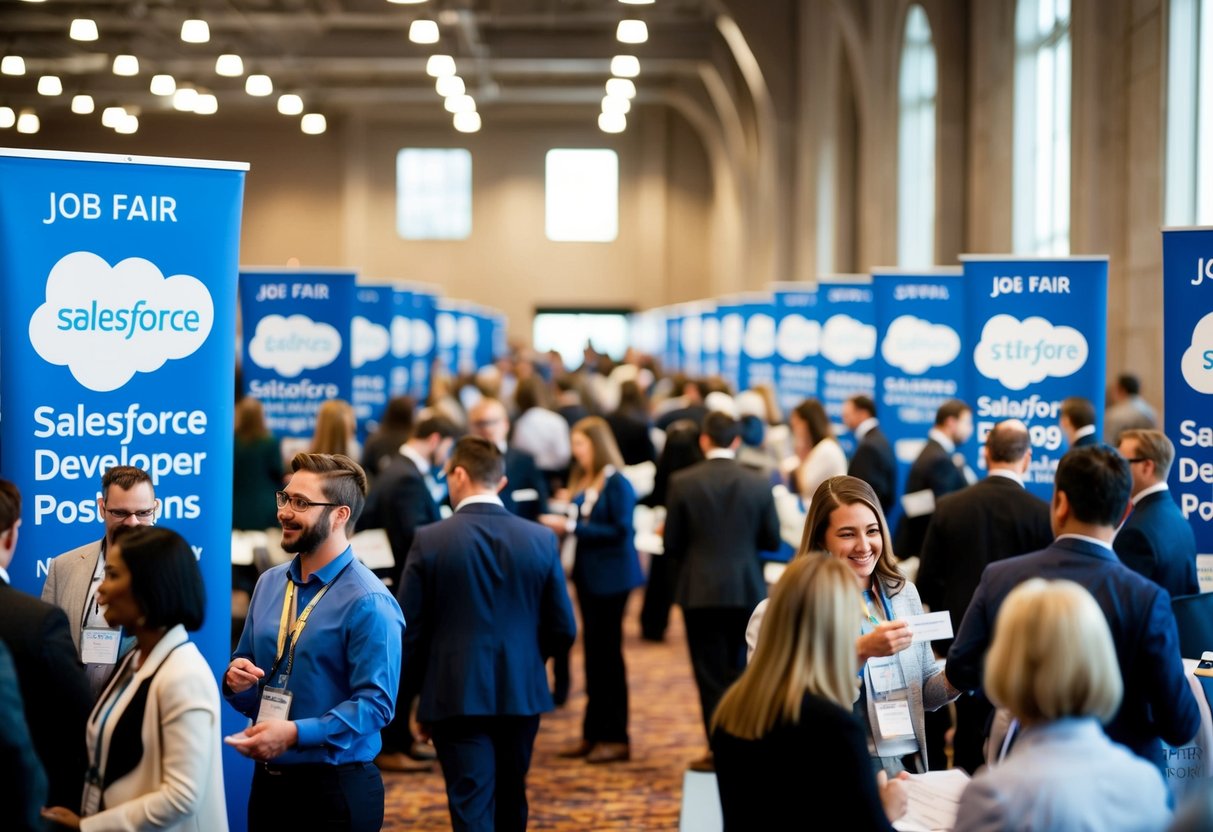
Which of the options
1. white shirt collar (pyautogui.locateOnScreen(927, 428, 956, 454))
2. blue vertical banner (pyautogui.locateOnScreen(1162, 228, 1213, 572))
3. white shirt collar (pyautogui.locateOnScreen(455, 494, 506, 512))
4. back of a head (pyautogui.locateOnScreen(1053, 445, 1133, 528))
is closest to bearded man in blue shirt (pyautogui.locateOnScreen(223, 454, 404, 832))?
white shirt collar (pyautogui.locateOnScreen(455, 494, 506, 512))

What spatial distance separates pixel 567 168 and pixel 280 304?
21.3 m

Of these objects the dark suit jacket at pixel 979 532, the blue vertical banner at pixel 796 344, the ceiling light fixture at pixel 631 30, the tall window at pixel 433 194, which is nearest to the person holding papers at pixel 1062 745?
the dark suit jacket at pixel 979 532

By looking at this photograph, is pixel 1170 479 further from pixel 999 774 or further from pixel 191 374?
pixel 191 374

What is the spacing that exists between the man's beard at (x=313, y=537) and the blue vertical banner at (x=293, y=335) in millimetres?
4883

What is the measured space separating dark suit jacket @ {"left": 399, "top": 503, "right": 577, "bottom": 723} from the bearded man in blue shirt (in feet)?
3.33

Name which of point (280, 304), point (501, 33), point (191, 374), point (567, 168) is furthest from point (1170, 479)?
point (567, 168)

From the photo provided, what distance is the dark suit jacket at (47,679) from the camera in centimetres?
306

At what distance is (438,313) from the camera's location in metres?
16.2

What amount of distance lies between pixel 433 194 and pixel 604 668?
23.0m

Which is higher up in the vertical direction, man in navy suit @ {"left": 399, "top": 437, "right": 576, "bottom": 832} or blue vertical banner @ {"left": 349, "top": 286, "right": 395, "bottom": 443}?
blue vertical banner @ {"left": 349, "top": 286, "right": 395, "bottom": 443}

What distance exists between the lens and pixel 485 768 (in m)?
4.80

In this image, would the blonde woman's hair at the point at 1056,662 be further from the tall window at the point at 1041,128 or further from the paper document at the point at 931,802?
the tall window at the point at 1041,128

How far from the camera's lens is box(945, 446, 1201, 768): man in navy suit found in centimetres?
344

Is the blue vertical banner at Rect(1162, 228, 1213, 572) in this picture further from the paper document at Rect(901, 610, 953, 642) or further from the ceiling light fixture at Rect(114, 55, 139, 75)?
the ceiling light fixture at Rect(114, 55, 139, 75)
